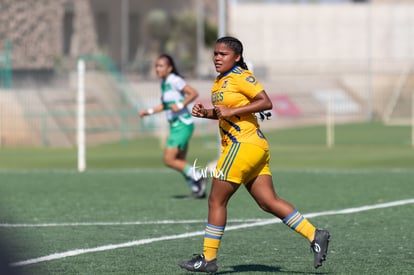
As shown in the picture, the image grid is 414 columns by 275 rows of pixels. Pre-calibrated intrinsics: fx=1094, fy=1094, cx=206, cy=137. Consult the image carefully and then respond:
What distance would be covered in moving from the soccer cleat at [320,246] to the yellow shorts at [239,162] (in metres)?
0.68

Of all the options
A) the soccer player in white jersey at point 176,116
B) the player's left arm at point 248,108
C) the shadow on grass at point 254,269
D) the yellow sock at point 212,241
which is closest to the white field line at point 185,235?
the yellow sock at point 212,241

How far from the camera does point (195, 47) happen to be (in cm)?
6588

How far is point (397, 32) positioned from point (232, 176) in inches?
2263

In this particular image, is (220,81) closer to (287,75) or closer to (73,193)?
(73,193)

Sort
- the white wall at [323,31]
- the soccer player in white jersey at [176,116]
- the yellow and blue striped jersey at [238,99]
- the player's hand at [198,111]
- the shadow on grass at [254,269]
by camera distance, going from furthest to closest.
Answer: the white wall at [323,31] < the soccer player in white jersey at [176,116] < the shadow on grass at [254,269] < the yellow and blue striped jersey at [238,99] < the player's hand at [198,111]

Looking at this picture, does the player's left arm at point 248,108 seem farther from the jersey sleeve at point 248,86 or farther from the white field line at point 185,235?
the white field line at point 185,235

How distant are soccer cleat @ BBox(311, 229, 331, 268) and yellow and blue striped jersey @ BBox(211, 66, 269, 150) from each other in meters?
0.77

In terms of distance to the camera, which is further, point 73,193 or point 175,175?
point 175,175

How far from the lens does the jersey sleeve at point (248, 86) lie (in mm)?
8070

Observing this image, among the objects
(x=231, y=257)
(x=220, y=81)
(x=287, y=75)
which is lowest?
(x=287, y=75)

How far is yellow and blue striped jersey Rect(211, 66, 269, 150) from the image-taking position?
26.6 feet

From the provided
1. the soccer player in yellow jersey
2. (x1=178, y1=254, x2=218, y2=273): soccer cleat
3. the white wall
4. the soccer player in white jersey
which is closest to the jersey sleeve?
the soccer player in yellow jersey

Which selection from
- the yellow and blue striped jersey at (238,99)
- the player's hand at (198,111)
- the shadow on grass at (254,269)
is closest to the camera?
the player's hand at (198,111)

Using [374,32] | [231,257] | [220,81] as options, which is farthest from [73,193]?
[374,32]
